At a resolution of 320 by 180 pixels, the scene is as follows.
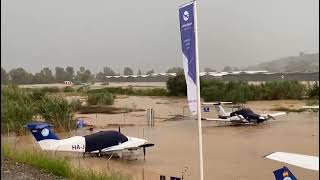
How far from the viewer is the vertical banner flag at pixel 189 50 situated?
275 inches

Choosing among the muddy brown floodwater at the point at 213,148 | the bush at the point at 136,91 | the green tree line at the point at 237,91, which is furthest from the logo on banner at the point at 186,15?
the bush at the point at 136,91

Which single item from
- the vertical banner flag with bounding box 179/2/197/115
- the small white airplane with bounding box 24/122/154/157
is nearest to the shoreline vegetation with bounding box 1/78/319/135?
the small white airplane with bounding box 24/122/154/157

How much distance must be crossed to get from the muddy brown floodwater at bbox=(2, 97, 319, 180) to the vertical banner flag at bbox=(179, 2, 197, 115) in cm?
173

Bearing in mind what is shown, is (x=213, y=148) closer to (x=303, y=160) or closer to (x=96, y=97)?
(x=303, y=160)

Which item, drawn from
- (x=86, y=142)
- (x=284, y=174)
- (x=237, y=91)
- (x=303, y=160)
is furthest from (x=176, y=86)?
(x=303, y=160)

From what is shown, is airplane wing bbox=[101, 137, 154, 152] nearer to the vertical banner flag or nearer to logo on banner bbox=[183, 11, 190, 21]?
the vertical banner flag

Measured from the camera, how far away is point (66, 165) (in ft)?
32.2

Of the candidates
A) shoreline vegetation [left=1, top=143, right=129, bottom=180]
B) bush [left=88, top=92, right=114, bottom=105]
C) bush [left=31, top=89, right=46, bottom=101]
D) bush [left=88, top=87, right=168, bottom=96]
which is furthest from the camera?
bush [left=88, top=87, right=168, bottom=96]

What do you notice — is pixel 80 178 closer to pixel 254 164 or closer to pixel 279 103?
pixel 254 164

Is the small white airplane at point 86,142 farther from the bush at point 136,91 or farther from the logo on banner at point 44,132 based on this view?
the bush at point 136,91

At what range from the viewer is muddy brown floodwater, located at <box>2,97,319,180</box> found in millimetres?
13742

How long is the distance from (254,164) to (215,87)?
37.2 m

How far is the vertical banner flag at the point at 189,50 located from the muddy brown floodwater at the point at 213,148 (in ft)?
5.67

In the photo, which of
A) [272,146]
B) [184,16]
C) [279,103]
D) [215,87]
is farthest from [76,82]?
[184,16]
